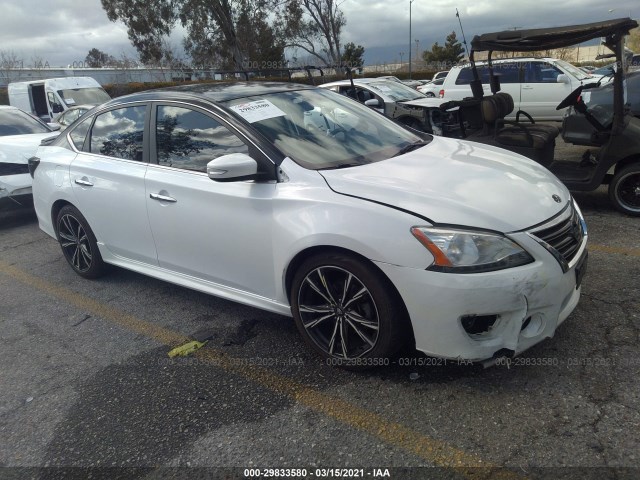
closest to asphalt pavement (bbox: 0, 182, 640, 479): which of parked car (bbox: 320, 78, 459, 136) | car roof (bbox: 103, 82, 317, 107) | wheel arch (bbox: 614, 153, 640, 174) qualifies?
car roof (bbox: 103, 82, 317, 107)

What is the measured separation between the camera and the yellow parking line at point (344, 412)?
7.33 feet

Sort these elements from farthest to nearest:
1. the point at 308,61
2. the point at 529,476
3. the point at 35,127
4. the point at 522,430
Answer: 1. the point at 308,61
2. the point at 35,127
3. the point at 522,430
4. the point at 529,476

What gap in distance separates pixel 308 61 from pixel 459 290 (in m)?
37.6

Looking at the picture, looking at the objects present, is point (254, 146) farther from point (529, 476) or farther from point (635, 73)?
point (635, 73)

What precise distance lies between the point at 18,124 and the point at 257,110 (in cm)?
646

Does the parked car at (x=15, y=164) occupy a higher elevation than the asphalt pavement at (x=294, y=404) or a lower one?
higher

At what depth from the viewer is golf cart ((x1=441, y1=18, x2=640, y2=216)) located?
5.17 metres

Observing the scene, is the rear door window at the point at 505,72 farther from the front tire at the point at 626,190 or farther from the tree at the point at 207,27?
the tree at the point at 207,27

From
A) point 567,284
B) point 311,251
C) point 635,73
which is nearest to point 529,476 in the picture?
point 567,284

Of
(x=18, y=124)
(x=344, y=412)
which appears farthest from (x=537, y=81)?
(x=344, y=412)

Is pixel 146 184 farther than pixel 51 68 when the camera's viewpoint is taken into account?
No

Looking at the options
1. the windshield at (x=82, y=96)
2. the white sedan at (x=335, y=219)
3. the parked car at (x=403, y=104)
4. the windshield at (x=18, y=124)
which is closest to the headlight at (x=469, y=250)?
the white sedan at (x=335, y=219)

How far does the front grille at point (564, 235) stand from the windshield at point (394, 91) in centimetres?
841

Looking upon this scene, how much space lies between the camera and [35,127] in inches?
323
